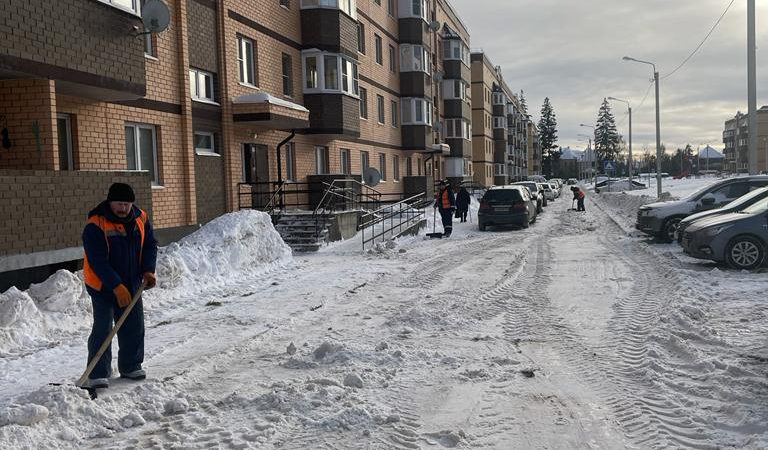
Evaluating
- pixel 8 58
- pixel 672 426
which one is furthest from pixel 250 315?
pixel 672 426

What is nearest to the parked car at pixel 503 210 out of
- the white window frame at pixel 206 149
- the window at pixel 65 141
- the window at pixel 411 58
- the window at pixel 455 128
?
the white window frame at pixel 206 149

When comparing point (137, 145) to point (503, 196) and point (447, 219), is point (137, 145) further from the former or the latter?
point (503, 196)

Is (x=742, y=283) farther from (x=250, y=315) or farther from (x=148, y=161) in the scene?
(x=148, y=161)

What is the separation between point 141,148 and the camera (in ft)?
46.2

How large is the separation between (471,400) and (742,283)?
7027 millimetres

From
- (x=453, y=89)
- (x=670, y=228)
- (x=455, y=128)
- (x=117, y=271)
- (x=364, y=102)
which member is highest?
(x=453, y=89)

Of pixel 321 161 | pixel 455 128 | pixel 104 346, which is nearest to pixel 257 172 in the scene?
pixel 321 161

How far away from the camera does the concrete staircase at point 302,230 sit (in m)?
16.2

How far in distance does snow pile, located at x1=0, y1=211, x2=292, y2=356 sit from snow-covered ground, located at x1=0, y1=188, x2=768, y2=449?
33 mm

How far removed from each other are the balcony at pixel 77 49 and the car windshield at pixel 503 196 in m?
13.3

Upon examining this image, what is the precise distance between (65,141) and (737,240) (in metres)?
12.4

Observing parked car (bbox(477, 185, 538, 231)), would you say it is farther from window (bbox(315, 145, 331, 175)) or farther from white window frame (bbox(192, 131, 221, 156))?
white window frame (bbox(192, 131, 221, 156))

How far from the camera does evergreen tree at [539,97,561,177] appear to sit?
136 metres

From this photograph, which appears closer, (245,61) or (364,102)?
(245,61)
